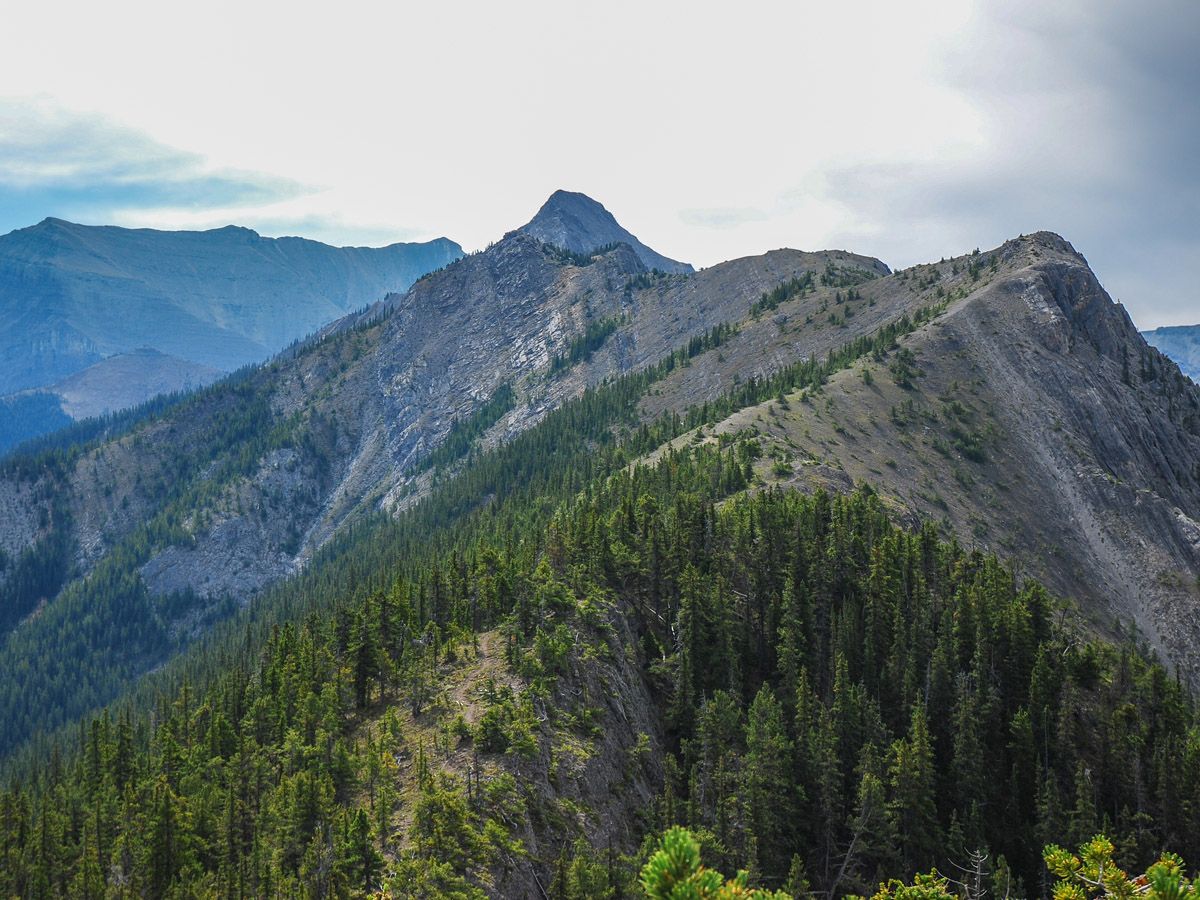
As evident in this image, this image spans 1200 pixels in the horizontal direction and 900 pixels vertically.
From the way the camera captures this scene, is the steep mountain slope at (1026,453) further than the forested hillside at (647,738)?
Yes

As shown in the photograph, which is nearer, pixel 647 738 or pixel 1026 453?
pixel 647 738

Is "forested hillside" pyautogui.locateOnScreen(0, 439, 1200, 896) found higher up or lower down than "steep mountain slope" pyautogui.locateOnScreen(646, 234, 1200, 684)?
lower down

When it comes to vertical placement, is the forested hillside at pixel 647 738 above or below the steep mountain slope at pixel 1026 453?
below

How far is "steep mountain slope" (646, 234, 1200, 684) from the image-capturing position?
139 meters

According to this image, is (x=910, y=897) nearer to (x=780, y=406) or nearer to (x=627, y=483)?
(x=627, y=483)

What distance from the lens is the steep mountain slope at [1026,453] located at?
456 ft

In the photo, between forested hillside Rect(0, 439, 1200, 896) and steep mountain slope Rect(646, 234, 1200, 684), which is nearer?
forested hillside Rect(0, 439, 1200, 896)

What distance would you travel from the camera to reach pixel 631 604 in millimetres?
82750

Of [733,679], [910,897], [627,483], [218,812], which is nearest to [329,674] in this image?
[218,812]

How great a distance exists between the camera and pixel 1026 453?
167 m

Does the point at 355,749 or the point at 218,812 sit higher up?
the point at 355,749

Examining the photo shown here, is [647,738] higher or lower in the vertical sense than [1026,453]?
lower

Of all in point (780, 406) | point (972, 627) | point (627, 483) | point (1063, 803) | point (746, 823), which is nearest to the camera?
point (746, 823)

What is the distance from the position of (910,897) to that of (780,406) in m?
137
